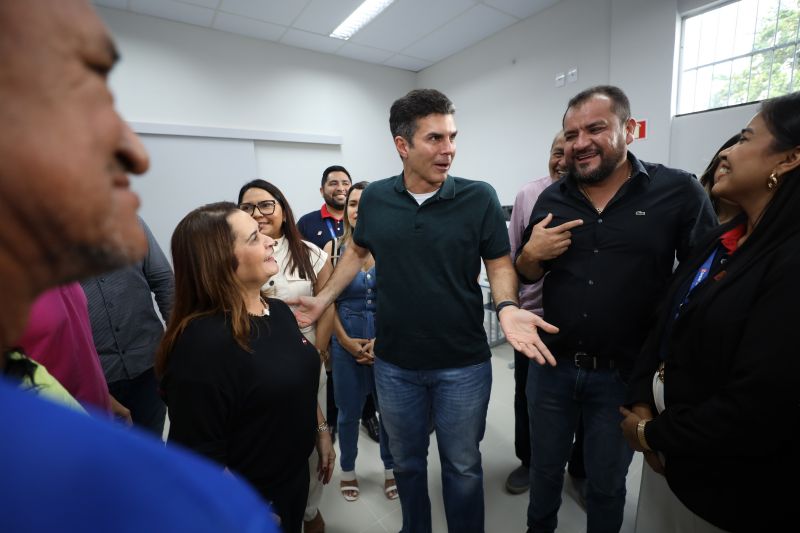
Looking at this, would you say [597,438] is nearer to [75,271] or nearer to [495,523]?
[495,523]

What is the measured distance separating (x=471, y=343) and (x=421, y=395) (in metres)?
0.31

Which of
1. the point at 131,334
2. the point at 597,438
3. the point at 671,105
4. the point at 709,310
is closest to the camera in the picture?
the point at 709,310

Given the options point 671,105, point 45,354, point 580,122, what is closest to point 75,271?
point 45,354

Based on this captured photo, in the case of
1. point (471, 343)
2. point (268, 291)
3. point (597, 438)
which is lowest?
point (597, 438)

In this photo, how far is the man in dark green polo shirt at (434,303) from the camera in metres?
1.41

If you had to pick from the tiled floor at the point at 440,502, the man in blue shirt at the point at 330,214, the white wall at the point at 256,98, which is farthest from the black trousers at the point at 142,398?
the white wall at the point at 256,98

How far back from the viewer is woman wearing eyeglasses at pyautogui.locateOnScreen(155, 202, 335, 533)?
970 millimetres

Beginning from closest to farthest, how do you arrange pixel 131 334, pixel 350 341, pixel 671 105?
1. pixel 131 334
2. pixel 350 341
3. pixel 671 105

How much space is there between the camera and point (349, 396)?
80.6 inches

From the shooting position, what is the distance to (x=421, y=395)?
4.91 ft

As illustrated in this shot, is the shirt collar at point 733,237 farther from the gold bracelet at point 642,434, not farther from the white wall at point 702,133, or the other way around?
the white wall at point 702,133

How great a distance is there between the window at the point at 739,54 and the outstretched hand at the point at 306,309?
354 cm

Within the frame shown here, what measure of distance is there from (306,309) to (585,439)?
1284mm

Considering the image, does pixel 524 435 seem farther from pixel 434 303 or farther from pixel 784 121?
pixel 784 121
